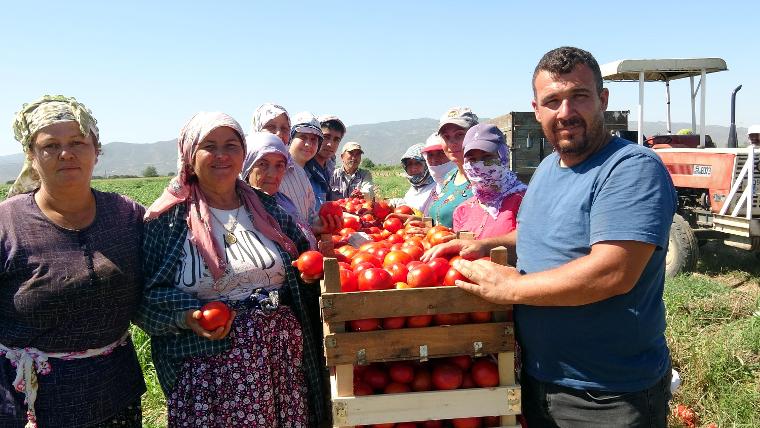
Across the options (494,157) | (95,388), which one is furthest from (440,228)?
(95,388)

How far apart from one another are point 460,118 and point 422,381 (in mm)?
2606

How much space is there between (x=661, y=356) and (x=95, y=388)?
7.97 ft

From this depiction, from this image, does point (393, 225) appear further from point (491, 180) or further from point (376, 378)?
point (376, 378)

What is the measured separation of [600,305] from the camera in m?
2.12

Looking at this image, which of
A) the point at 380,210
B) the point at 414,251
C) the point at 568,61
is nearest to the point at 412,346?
the point at 414,251

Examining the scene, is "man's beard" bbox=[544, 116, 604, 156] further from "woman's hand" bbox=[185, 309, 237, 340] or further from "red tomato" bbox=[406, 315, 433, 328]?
"woman's hand" bbox=[185, 309, 237, 340]

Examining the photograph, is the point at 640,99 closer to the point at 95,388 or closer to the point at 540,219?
the point at 540,219

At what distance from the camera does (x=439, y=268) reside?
2.31 metres

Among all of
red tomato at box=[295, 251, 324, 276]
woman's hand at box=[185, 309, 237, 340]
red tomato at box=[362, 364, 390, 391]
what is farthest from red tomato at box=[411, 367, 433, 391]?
woman's hand at box=[185, 309, 237, 340]

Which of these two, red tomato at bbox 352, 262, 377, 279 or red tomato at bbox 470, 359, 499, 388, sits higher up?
red tomato at bbox 352, 262, 377, 279

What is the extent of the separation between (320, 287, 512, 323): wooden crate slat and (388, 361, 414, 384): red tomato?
0.97 ft

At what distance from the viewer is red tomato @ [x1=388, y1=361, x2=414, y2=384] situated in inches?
89.6

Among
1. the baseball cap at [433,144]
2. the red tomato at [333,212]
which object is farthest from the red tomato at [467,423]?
the baseball cap at [433,144]

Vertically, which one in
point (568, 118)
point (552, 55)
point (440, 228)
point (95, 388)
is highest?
point (552, 55)
